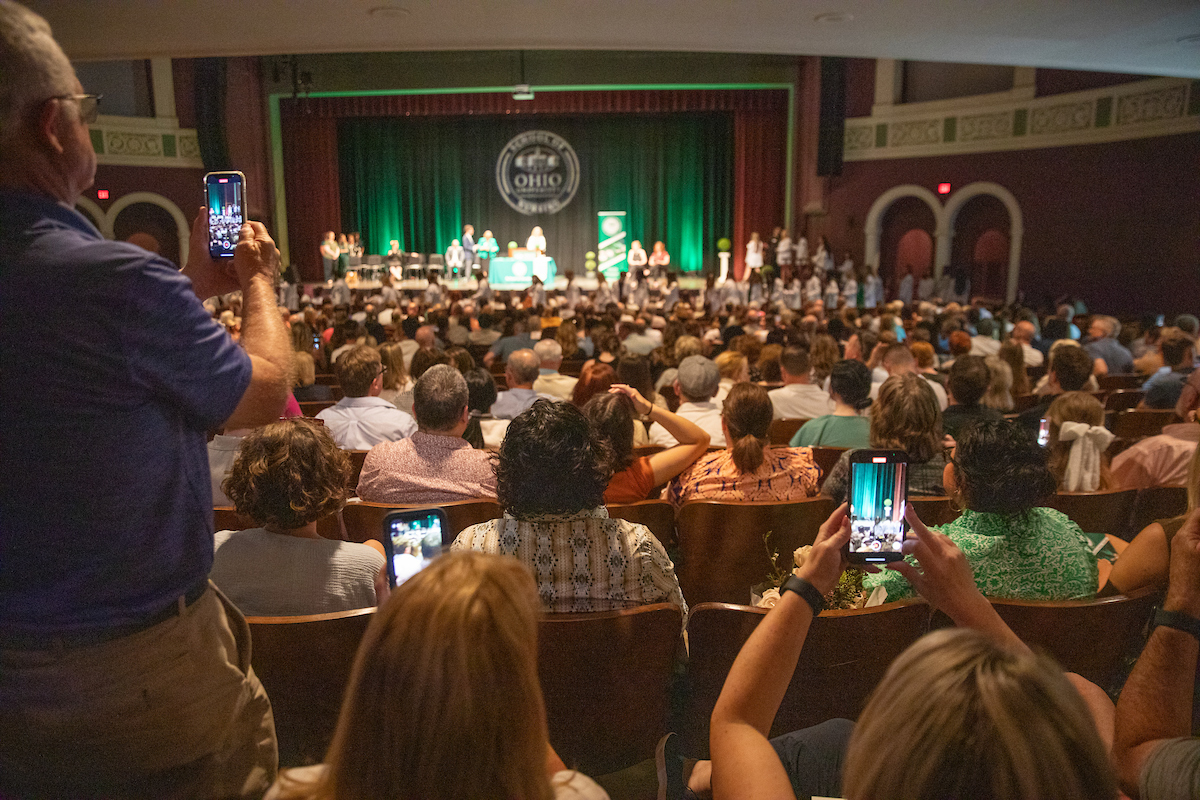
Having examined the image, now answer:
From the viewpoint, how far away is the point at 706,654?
1.69 metres

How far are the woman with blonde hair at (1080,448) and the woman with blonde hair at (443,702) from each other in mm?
2762

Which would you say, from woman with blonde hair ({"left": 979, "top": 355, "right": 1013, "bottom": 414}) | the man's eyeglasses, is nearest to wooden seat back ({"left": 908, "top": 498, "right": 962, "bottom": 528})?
woman with blonde hair ({"left": 979, "top": 355, "right": 1013, "bottom": 414})

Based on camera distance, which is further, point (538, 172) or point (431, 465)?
point (538, 172)

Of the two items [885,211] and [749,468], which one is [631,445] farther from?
[885,211]

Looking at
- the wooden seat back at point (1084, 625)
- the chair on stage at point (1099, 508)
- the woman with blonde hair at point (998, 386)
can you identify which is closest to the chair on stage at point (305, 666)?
A: the wooden seat back at point (1084, 625)

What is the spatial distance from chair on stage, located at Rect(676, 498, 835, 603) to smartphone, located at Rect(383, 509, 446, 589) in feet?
3.26

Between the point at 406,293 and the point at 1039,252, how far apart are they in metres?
→ 10.6

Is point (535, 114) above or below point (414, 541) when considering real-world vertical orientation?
above

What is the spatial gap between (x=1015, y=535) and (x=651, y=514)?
964mm

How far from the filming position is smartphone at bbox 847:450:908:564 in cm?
134

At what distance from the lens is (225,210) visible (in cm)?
139

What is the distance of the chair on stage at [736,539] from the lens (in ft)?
7.87

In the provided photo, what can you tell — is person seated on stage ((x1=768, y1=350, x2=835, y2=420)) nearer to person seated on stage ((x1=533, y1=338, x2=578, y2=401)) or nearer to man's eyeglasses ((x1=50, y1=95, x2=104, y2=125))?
person seated on stage ((x1=533, y1=338, x2=578, y2=401))

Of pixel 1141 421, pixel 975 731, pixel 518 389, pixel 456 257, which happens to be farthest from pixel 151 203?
pixel 975 731
